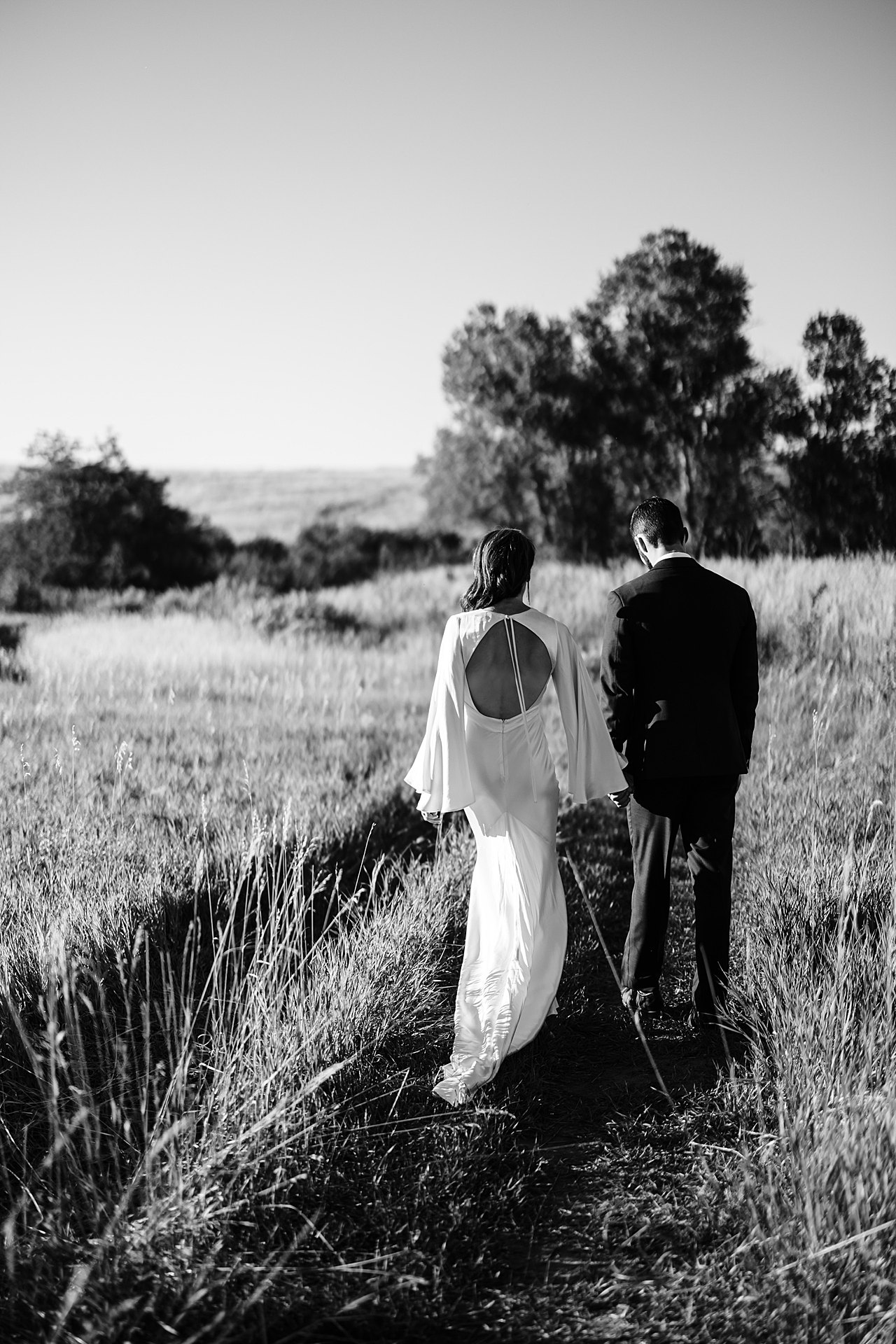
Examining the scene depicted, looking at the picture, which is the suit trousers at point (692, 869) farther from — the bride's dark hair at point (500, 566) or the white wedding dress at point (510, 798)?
the bride's dark hair at point (500, 566)

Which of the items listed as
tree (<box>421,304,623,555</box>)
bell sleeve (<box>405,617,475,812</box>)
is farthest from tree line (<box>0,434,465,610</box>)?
bell sleeve (<box>405,617,475,812</box>)

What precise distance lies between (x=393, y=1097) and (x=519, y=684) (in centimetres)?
155

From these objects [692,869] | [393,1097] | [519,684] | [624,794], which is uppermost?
[519,684]

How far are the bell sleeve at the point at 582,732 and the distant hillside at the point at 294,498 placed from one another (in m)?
28.7

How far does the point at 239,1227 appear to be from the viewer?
240cm

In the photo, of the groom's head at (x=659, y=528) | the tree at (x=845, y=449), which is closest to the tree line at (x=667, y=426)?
the tree at (x=845, y=449)

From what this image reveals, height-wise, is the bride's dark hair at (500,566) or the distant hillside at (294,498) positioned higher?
the distant hillside at (294,498)

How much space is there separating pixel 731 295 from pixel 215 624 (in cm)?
1295

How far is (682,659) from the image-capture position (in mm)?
3670

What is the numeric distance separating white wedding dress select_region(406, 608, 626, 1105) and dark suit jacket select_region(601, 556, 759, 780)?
269 mm

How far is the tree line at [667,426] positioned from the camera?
951cm

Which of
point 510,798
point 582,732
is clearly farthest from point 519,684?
point 510,798

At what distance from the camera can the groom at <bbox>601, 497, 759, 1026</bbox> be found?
3652 millimetres

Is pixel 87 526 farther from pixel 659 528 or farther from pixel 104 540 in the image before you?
pixel 659 528
